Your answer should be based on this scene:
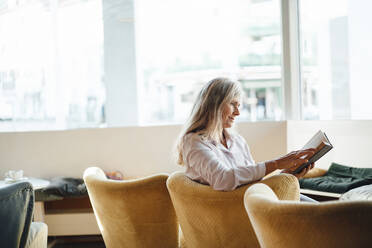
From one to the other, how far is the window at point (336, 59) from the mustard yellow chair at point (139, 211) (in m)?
1.92

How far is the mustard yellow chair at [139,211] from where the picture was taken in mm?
2291

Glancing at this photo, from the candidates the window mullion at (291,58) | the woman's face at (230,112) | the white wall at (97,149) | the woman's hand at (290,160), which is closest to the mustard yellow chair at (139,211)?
the woman's face at (230,112)

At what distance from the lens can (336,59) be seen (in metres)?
3.71

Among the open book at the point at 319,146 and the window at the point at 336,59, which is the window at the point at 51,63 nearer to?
the window at the point at 336,59

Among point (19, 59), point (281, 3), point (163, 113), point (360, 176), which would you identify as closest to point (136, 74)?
point (163, 113)

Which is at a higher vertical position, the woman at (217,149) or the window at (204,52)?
the window at (204,52)

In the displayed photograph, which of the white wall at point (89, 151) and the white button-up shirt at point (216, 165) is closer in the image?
the white button-up shirt at point (216, 165)

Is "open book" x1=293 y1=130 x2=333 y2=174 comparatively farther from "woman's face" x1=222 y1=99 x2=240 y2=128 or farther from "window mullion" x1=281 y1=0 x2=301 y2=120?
"window mullion" x1=281 y1=0 x2=301 y2=120

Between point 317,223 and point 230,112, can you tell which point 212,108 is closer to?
point 230,112

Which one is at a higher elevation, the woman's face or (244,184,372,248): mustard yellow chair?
the woman's face

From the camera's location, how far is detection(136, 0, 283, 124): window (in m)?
4.22

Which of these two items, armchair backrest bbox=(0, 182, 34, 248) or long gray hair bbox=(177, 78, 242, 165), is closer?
armchair backrest bbox=(0, 182, 34, 248)

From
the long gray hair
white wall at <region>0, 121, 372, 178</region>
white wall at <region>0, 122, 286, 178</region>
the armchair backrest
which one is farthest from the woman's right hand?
white wall at <region>0, 122, 286, 178</region>

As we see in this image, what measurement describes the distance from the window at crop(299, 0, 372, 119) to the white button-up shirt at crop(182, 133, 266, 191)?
161 cm
